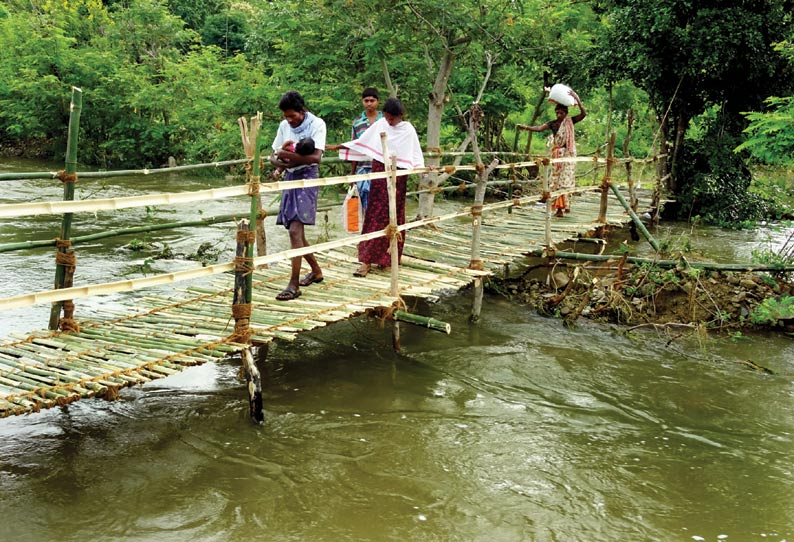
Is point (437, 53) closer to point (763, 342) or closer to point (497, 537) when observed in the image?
point (763, 342)

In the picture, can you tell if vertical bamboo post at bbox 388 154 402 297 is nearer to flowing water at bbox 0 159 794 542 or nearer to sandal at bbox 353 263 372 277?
sandal at bbox 353 263 372 277

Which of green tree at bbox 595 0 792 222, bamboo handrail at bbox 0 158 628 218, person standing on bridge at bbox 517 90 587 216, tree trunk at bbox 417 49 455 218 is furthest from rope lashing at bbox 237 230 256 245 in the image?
green tree at bbox 595 0 792 222

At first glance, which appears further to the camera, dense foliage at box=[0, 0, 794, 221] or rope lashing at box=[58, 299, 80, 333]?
dense foliage at box=[0, 0, 794, 221]

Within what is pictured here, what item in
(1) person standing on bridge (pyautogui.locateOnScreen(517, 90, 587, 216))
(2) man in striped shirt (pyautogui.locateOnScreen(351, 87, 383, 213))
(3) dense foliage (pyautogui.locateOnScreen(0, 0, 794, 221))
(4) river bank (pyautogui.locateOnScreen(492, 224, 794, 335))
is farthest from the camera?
(3) dense foliage (pyautogui.locateOnScreen(0, 0, 794, 221))

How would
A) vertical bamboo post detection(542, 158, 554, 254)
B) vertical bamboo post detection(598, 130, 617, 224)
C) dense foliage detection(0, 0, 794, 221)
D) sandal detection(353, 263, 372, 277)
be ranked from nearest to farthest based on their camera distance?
sandal detection(353, 263, 372, 277) < vertical bamboo post detection(542, 158, 554, 254) < vertical bamboo post detection(598, 130, 617, 224) < dense foliage detection(0, 0, 794, 221)

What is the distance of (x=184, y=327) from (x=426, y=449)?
5.15 ft

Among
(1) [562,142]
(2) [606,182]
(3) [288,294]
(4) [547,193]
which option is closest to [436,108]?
(1) [562,142]

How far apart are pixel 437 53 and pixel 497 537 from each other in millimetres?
7658

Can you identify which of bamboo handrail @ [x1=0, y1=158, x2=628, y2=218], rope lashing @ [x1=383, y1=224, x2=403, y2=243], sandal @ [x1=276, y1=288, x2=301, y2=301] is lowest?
sandal @ [x1=276, y1=288, x2=301, y2=301]

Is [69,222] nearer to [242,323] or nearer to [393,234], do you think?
[242,323]

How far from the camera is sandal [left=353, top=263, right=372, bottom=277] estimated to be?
17.7 ft

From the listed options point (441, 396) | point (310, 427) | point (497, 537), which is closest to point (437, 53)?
point (441, 396)

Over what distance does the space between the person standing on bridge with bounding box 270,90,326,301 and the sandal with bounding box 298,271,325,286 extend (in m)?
0.27

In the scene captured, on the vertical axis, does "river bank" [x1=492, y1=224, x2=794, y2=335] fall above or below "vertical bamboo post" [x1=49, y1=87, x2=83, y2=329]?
below
